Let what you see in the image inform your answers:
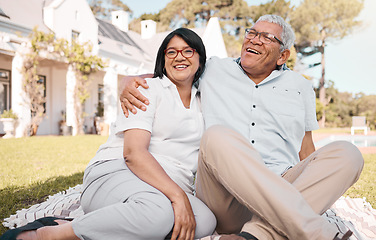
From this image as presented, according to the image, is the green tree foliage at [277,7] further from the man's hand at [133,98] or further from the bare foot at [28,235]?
the bare foot at [28,235]

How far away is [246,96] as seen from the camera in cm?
248

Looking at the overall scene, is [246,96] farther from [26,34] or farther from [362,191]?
[26,34]

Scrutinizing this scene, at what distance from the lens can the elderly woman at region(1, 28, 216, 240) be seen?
1.62 m

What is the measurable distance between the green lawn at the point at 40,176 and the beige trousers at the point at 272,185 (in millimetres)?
1646

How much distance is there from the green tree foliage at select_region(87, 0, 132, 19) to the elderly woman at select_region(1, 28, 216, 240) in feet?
106

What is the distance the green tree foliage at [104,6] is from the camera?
104ft

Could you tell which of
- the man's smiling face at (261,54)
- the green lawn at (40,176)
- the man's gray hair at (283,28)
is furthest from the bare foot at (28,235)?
the man's gray hair at (283,28)

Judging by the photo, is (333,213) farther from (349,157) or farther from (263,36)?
(263,36)

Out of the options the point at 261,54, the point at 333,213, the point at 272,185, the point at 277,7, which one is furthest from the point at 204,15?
the point at 272,185

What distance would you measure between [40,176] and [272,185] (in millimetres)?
3728

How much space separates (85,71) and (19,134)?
3.63m

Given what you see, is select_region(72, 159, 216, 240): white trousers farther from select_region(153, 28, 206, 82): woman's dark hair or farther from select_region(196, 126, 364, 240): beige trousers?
select_region(153, 28, 206, 82): woman's dark hair

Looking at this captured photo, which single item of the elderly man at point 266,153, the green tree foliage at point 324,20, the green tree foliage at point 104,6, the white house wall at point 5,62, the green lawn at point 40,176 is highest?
the green tree foliage at point 104,6

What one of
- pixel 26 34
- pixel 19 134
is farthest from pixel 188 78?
pixel 26 34
